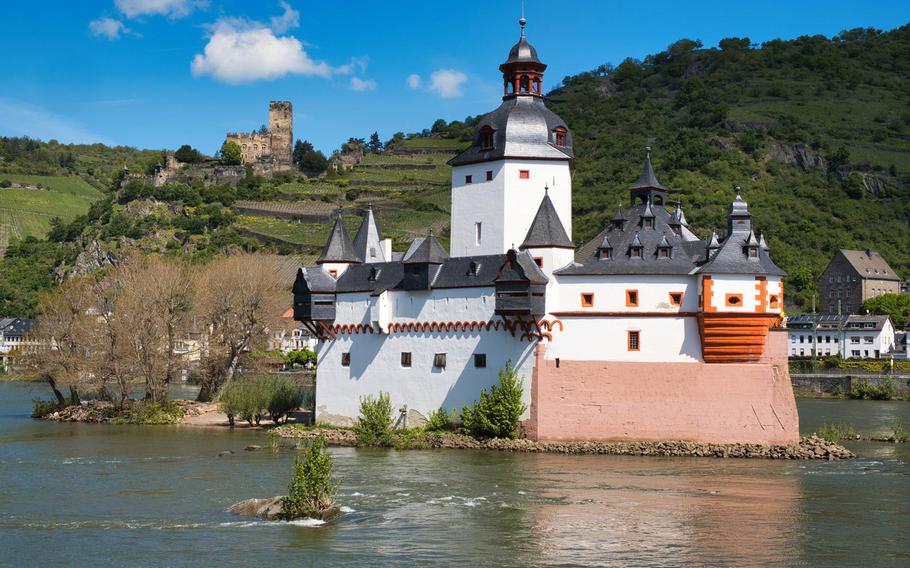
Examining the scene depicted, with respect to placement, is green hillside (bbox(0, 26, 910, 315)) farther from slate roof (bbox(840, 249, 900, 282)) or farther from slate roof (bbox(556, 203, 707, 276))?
slate roof (bbox(556, 203, 707, 276))

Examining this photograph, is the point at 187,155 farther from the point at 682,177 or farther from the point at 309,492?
the point at 309,492

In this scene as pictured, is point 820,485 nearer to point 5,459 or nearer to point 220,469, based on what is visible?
point 220,469

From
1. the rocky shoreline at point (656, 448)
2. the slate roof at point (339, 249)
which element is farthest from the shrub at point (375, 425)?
the slate roof at point (339, 249)

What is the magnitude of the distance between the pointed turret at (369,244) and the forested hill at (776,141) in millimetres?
54619

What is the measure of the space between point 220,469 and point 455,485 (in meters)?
8.28

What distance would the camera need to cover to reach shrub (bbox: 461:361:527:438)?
1590 inches

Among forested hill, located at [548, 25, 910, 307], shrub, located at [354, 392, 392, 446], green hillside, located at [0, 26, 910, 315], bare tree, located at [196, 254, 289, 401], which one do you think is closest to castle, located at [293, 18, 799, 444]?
shrub, located at [354, 392, 392, 446]

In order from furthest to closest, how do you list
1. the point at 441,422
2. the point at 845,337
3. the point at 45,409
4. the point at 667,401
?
the point at 845,337, the point at 45,409, the point at 441,422, the point at 667,401

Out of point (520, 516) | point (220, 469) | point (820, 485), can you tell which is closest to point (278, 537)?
point (520, 516)

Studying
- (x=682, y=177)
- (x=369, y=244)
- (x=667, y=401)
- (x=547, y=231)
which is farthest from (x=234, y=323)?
(x=682, y=177)

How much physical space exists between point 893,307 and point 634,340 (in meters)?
69.6

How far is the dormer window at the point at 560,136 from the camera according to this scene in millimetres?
45500

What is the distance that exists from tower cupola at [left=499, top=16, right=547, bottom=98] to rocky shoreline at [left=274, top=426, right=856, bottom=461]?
45.6 feet

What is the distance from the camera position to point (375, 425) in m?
42.9
